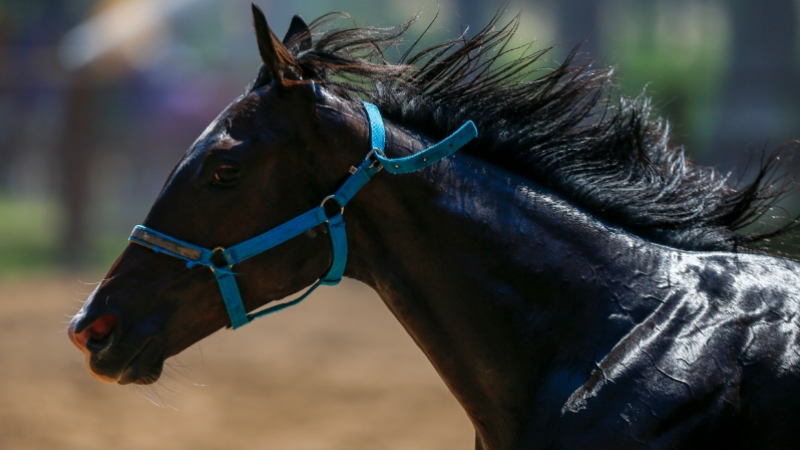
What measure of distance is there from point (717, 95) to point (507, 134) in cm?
1647

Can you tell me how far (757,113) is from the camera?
1666 cm

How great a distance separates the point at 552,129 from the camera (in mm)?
2658

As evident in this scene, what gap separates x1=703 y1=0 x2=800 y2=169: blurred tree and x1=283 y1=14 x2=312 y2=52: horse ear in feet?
47.6

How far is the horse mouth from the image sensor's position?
2.44 m

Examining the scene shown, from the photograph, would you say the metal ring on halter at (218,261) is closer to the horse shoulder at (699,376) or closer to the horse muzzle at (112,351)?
the horse muzzle at (112,351)

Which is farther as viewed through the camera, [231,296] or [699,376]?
[231,296]

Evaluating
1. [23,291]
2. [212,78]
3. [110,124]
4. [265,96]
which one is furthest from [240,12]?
[265,96]

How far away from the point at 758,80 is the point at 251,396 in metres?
14.2

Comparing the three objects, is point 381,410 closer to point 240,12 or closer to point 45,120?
point 45,120

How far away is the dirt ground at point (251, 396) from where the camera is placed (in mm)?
5980

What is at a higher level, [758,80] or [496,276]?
[496,276]

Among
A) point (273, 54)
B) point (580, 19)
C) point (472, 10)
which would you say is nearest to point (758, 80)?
point (580, 19)

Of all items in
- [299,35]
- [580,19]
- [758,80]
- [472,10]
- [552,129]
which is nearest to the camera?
[552,129]

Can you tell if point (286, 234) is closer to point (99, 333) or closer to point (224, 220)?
point (224, 220)
